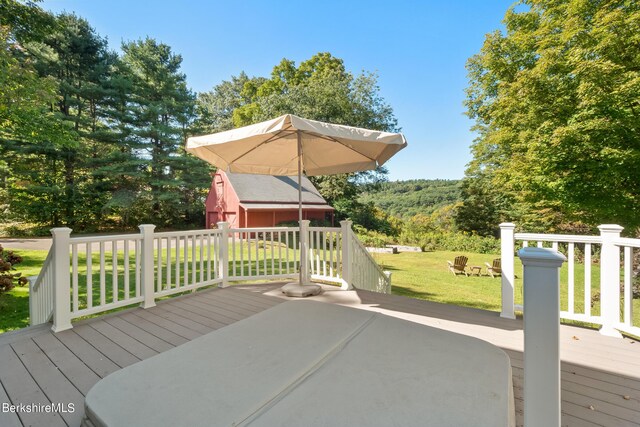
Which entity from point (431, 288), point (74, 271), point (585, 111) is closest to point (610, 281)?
point (74, 271)

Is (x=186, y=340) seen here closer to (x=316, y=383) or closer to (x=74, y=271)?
(x=74, y=271)

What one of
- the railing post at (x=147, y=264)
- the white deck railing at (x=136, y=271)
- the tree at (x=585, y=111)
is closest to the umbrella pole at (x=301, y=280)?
the white deck railing at (x=136, y=271)

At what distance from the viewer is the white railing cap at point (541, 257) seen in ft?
2.96

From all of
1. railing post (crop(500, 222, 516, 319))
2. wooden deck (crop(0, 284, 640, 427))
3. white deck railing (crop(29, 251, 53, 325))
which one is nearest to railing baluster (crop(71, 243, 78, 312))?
white deck railing (crop(29, 251, 53, 325))

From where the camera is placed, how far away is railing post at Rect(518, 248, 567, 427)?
91cm

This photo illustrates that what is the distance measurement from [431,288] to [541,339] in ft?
26.7

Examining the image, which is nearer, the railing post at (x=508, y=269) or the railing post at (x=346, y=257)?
the railing post at (x=508, y=269)

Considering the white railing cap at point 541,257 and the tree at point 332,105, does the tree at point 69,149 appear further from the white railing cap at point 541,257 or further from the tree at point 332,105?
the white railing cap at point 541,257

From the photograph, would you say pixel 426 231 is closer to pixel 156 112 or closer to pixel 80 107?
pixel 156 112

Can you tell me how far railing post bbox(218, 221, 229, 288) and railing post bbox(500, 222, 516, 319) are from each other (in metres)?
3.76

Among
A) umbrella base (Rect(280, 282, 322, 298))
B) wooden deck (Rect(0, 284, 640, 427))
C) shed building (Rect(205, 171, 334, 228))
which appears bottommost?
wooden deck (Rect(0, 284, 640, 427))

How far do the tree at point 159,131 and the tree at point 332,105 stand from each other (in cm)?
257

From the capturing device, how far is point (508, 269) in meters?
3.28

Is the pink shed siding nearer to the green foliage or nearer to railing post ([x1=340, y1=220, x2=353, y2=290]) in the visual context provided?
the green foliage
